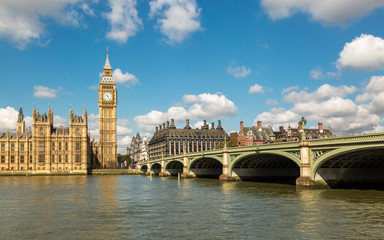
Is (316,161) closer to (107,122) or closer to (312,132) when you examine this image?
(312,132)

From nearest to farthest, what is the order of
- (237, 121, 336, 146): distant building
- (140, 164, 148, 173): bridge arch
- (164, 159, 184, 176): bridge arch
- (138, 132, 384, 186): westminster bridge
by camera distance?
(138, 132, 384, 186): westminster bridge
(164, 159, 184, 176): bridge arch
(237, 121, 336, 146): distant building
(140, 164, 148, 173): bridge arch

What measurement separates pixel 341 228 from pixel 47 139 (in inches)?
5083

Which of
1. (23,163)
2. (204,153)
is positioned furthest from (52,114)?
(204,153)

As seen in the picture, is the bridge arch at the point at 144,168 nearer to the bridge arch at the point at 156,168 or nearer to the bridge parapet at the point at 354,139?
the bridge arch at the point at 156,168

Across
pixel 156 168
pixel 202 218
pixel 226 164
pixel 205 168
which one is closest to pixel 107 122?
pixel 156 168

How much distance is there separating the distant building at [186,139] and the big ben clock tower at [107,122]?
23.5 metres

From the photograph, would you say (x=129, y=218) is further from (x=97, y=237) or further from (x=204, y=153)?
(x=204, y=153)

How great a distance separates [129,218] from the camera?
28656 mm

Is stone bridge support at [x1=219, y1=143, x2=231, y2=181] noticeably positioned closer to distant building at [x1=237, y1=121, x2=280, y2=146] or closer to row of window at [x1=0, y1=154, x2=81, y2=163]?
distant building at [x1=237, y1=121, x2=280, y2=146]

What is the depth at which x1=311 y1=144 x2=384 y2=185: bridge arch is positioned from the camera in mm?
42344

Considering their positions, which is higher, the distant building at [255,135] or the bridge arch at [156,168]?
the distant building at [255,135]

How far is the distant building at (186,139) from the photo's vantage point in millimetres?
171875

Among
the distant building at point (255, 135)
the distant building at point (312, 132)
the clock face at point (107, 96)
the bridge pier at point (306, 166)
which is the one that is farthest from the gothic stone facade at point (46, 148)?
the bridge pier at point (306, 166)

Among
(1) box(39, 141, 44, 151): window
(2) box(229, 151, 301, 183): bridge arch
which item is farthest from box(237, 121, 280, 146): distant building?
(1) box(39, 141, 44, 151): window
